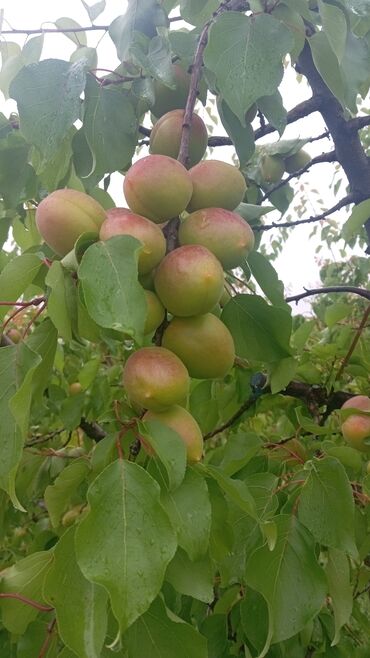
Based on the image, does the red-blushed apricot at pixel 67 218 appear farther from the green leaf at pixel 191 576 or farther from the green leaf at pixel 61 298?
the green leaf at pixel 191 576

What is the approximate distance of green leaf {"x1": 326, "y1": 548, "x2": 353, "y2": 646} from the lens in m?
0.81

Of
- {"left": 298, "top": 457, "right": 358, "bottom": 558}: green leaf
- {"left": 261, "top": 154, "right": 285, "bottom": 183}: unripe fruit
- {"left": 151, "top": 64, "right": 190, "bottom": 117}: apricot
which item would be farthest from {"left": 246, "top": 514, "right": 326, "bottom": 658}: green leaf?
{"left": 261, "top": 154, "right": 285, "bottom": 183}: unripe fruit

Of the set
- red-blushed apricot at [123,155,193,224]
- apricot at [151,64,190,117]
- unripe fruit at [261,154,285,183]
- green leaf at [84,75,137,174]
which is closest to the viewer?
red-blushed apricot at [123,155,193,224]

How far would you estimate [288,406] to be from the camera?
1.38m

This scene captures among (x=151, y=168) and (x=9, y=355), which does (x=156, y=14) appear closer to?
(x=151, y=168)

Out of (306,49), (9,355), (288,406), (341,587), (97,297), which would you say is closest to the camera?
(97,297)

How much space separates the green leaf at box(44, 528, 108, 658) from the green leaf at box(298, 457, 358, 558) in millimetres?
294

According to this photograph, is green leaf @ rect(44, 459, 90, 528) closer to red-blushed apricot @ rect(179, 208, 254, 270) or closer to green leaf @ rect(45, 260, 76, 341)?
green leaf @ rect(45, 260, 76, 341)

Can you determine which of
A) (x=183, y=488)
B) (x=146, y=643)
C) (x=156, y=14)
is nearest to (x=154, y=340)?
(x=183, y=488)

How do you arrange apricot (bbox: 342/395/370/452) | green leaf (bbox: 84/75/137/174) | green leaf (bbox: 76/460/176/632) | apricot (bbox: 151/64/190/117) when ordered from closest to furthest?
green leaf (bbox: 76/460/176/632), green leaf (bbox: 84/75/137/174), apricot (bbox: 151/64/190/117), apricot (bbox: 342/395/370/452)

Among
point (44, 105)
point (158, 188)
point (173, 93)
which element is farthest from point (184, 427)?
point (173, 93)

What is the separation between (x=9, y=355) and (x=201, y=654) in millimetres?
373

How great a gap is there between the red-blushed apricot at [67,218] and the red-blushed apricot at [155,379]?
6.1 inches

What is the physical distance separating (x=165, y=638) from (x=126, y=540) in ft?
0.57
